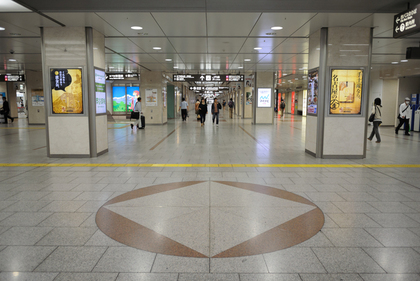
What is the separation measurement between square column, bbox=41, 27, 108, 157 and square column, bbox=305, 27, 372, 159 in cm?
589

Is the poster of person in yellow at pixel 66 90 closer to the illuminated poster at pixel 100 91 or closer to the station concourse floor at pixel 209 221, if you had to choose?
the illuminated poster at pixel 100 91

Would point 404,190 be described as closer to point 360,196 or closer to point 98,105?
point 360,196

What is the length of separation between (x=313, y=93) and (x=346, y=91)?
0.84 metres

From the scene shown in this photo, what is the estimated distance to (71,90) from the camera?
7555mm

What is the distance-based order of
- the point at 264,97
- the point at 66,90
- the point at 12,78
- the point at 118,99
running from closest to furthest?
the point at 66,90 → the point at 12,78 → the point at 264,97 → the point at 118,99

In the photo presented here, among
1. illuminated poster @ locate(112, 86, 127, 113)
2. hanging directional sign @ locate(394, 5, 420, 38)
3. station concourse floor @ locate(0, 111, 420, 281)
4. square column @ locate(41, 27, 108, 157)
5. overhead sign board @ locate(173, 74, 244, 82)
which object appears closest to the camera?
station concourse floor @ locate(0, 111, 420, 281)

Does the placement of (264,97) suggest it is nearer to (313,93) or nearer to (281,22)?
(313,93)

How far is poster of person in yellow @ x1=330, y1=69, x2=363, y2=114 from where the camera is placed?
754cm

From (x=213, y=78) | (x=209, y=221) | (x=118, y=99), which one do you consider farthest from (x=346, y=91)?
(x=118, y=99)

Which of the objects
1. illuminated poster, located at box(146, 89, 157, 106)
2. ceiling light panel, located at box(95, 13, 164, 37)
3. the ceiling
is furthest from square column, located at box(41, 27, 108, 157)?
illuminated poster, located at box(146, 89, 157, 106)

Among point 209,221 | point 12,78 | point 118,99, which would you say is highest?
point 12,78

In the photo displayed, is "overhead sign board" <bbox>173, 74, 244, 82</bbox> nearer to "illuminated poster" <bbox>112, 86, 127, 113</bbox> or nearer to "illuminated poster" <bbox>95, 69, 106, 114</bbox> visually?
"illuminated poster" <bbox>95, 69, 106, 114</bbox>

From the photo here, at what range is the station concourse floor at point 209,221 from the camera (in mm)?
2592

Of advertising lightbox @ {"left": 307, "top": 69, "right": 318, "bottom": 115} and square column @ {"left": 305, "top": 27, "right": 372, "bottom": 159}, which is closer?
square column @ {"left": 305, "top": 27, "right": 372, "bottom": 159}
